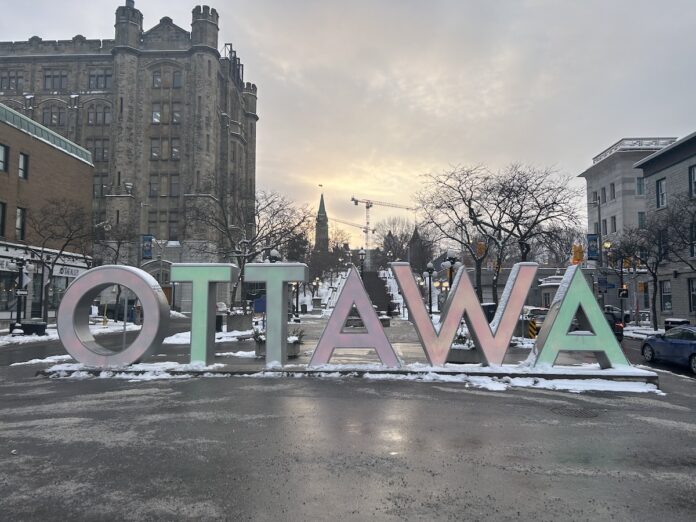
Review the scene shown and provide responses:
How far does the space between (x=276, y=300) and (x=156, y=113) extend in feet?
200

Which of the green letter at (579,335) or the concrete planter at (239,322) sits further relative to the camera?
the concrete planter at (239,322)

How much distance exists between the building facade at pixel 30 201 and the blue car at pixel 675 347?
111ft

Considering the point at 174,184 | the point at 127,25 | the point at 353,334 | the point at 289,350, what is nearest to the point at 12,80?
the point at 127,25

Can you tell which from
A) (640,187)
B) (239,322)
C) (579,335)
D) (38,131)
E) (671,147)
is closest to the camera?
(579,335)

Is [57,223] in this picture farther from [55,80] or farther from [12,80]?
[12,80]

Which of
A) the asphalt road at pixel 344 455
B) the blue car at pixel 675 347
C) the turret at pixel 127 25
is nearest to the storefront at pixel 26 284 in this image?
the asphalt road at pixel 344 455

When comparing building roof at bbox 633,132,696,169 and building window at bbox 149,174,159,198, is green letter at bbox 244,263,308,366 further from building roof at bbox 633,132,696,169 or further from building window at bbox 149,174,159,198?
building window at bbox 149,174,159,198

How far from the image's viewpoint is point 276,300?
1324 cm

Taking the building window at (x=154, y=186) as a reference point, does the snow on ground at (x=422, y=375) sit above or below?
below

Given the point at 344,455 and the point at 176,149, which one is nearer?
the point at 344,455

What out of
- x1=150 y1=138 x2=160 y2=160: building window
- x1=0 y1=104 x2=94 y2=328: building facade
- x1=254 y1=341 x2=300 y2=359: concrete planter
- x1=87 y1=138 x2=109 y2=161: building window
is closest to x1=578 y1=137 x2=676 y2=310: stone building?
x1=254 y1=341 x2=300 y2=359: concrete planter

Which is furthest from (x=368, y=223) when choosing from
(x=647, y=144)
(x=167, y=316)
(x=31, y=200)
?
(x=167, y=316)

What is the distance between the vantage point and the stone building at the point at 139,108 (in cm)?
6347

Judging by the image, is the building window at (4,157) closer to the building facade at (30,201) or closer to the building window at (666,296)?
the building facade at (30,201)
